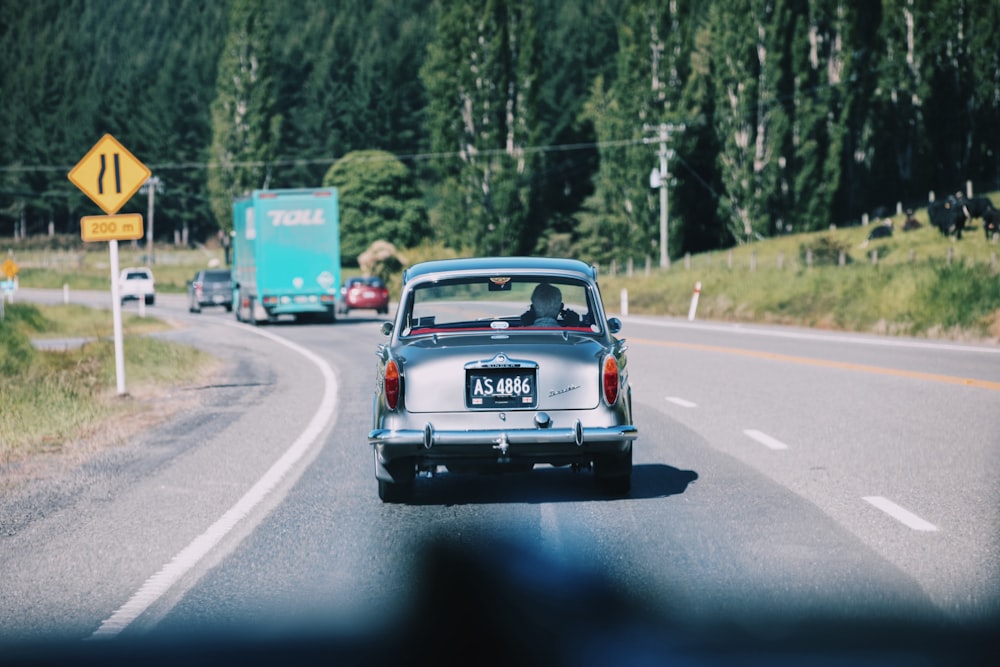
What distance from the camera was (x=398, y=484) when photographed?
8.66m

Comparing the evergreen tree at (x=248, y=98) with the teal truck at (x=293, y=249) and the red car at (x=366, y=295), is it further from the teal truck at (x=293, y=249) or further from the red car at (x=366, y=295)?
the teal truck at (x=293, y=249)

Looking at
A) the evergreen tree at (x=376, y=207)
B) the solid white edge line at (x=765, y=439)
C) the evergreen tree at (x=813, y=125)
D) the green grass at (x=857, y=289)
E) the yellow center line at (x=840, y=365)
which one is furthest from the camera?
the evergreen tree at (x=376, y=207)

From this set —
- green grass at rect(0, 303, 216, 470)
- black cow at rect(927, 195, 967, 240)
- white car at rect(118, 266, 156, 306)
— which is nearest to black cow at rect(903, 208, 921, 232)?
black cow at rect(927, 195, 967, 240)

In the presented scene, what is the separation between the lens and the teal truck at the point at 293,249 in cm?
3644

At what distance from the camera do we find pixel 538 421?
8.08 m

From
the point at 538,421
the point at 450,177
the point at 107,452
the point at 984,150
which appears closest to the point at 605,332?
the point at 538,421

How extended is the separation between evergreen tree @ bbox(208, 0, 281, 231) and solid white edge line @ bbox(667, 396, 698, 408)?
84300 millimetres

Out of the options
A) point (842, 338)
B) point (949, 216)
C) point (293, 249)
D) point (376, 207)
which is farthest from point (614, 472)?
point (376, 207)

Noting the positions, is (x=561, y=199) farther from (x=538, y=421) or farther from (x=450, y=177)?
(x=538, y=421)

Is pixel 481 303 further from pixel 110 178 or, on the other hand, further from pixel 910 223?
pixel 910 223

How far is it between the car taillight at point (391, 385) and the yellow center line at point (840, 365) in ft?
33.2

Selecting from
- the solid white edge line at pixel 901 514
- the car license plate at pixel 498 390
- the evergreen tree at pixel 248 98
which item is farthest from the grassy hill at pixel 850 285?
the evergreen tree at pixel 248 98

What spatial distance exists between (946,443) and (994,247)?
35091mm

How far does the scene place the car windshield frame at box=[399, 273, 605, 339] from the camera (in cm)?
906
